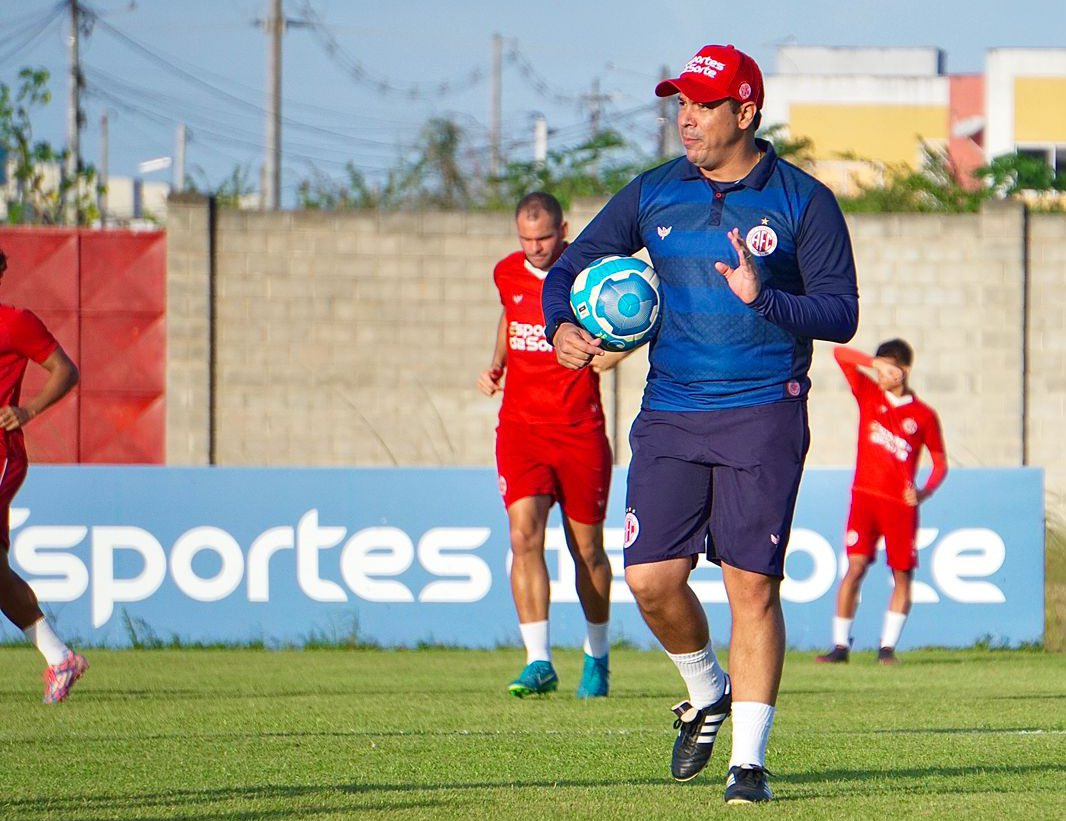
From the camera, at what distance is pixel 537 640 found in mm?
8547

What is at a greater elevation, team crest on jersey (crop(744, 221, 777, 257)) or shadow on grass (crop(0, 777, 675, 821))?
team crest on jersey (crop(744, 221, 777, 257))

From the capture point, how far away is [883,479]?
11703 millimetres

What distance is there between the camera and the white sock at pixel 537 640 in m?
8.52

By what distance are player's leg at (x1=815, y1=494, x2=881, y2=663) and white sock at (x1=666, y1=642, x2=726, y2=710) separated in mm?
6133

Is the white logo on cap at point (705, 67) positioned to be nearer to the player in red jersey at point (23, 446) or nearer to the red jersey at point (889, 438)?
the player in red jersey at point (23, 446)

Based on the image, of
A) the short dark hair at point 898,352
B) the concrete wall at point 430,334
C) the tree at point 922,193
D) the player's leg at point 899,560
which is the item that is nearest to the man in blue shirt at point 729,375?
the player's leg at point 899,560

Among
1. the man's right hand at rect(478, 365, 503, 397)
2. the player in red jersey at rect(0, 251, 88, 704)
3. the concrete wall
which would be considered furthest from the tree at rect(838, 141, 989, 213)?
Result: the player in red jersey at rect(0, 251, 88, 704)

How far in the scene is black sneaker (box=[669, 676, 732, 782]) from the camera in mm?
5355

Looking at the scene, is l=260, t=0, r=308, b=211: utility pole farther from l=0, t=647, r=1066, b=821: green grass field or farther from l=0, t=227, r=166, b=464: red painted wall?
l=0, t=647, r=1066, b=821: green grass field

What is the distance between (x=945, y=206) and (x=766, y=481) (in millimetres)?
17291

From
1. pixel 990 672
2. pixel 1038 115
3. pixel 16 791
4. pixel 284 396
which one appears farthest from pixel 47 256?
pixel 1038 115

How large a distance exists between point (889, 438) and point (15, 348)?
239 inches

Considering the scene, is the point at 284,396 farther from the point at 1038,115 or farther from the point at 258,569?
the point at 1038,115

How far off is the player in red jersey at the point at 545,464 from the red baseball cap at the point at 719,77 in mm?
3214
